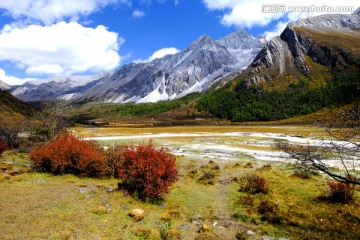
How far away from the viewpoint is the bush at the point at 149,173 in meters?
15.7

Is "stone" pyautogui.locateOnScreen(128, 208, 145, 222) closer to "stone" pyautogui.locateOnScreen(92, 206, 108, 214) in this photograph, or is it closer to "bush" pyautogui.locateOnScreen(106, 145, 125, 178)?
"stone" pyautogui.locateOnScreen(92, 206, 108, 214)

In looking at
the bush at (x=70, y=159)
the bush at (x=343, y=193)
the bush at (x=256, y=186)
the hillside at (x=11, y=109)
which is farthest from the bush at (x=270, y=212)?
→ the hillside at (x=11, y=109)

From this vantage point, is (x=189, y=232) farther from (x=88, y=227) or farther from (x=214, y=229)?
(x=88, y=227)

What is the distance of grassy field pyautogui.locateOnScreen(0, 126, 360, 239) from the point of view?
1134cm

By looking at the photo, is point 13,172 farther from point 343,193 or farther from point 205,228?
point 343,193

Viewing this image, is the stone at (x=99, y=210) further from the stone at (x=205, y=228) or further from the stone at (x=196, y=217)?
the stone at (x=205, y=228)

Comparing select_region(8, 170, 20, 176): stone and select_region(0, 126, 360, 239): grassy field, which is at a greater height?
select_region(8, 170, 20, 176): stone

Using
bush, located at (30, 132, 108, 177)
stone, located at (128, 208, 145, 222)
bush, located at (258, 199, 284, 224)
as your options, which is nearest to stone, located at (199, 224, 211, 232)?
stone, located at (128, 208, 145, 222)

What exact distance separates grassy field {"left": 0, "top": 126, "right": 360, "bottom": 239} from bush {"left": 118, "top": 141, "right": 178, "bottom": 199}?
2.50 feet

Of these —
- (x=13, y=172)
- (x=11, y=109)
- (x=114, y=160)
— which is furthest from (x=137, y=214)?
(x=11, y=109)

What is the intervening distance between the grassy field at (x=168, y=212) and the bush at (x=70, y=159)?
89 centimetres

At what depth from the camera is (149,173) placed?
51.4ft

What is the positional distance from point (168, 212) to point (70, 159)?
9.55 meters

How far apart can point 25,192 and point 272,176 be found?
1876 cm
